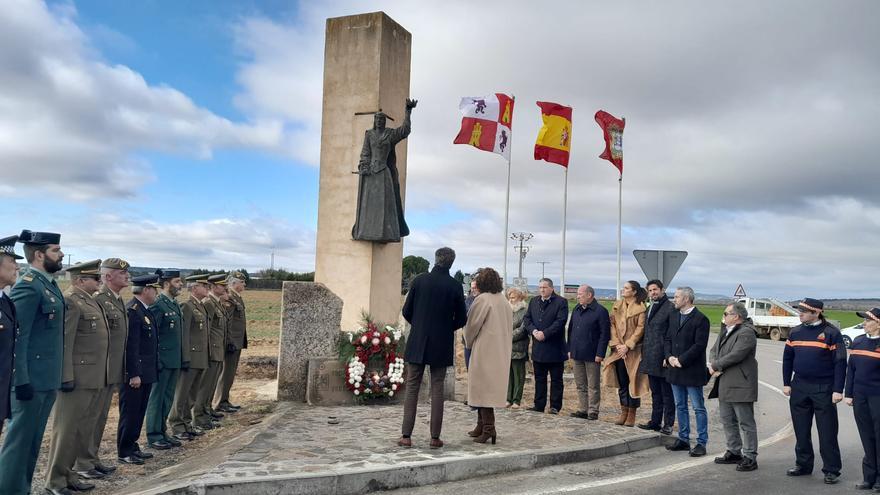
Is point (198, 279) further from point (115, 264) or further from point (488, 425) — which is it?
point (488, 425)

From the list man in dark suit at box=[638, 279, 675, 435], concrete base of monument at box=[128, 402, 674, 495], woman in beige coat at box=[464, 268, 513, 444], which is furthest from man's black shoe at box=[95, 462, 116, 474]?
man in dark suit at box=[638, 279, 675, 435]

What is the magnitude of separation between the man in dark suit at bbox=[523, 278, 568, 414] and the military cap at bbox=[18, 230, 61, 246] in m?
5.91

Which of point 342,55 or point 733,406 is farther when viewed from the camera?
point 342,55

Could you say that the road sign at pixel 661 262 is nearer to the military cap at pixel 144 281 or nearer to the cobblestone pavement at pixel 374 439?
the cobblestone pavement at pixel 374 439

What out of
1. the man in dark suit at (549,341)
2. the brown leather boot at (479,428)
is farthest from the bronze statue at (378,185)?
the brown leather boot at (479,428)

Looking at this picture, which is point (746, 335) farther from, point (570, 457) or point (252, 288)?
point (252, 288)

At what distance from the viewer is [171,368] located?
759 cm

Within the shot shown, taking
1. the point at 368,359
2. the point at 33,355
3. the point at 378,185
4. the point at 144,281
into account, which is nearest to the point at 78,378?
the point at 33,355

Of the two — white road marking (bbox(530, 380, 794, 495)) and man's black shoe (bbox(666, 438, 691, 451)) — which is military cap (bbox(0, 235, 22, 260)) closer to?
white road marking (bbox(530, 380, 794, 495))

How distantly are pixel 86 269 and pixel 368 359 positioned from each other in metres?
3.97

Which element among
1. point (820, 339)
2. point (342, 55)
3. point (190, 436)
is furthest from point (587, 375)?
point (342, 55)

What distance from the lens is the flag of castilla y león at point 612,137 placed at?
18.5 meters

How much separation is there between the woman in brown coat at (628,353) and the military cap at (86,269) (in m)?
5.98

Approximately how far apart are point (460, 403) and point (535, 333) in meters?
1.45
